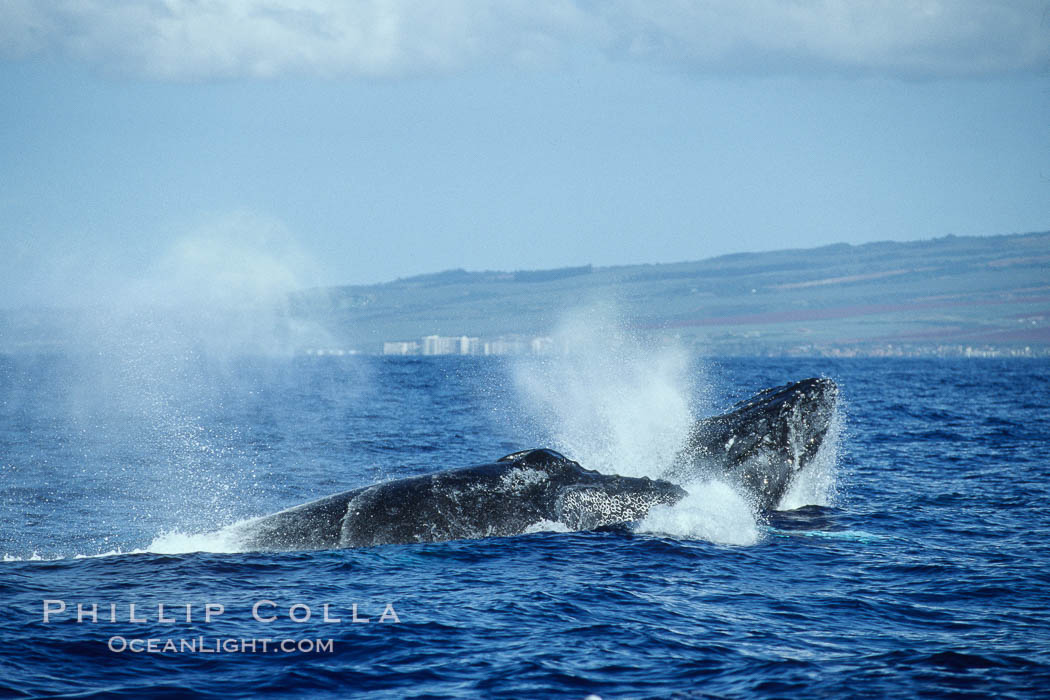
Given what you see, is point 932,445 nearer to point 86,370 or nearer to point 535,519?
point 535,519

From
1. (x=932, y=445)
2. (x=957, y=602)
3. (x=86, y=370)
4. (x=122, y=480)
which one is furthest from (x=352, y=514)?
(x=86, y=370)

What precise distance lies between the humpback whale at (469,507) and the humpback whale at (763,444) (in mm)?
1237

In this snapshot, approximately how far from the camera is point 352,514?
46.6ft

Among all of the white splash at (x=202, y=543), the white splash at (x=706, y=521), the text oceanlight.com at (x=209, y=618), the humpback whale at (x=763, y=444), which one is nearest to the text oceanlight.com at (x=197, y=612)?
the text oceanlight.com at (x=209, y=618)

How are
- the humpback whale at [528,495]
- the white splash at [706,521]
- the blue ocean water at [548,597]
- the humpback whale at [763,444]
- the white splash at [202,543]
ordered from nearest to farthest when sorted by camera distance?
the blue ocean water at [548,597], the white splash at [202,543], the humpback whale at [528,495], the white splash at [706,521], the humpback whale at [763,444]

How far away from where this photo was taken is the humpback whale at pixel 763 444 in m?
16.2

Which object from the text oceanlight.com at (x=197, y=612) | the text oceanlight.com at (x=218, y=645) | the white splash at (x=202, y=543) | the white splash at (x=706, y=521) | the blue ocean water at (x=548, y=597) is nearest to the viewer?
the blue ocean water at (x=548, y=597)

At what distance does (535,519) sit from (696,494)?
2609 millimetres

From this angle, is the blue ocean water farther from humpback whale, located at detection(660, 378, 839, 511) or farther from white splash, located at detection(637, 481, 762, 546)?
humpback whale, located at detection(660, 378, 839, 511)

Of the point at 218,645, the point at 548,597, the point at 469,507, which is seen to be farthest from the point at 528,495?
the point at 218,645

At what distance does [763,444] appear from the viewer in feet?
54.0

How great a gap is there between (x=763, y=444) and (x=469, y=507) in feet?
16.6

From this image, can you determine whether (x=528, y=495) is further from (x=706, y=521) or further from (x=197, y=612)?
(x=197, y=612)

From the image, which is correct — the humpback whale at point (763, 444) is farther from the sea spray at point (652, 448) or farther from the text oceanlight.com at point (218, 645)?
the text oceanlight.com at point (218, 645)
